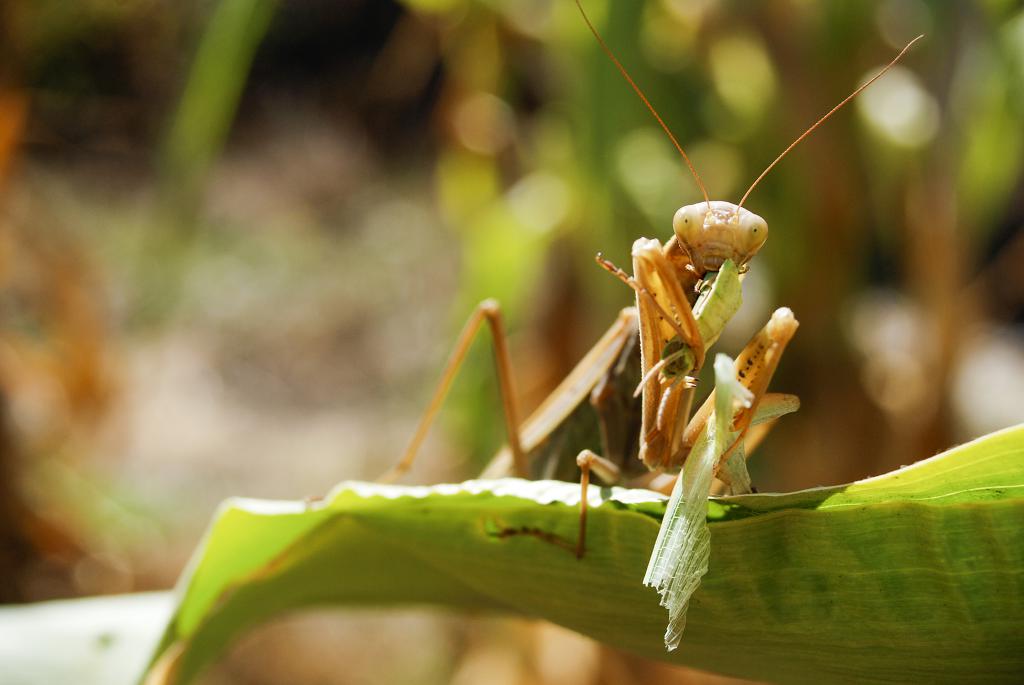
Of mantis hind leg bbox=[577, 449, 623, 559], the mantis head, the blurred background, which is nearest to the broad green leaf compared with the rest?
mantis hind leg bbox=[577, 449, 623, 559]

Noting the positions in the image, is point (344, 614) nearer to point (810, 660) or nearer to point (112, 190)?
point (810, 660)

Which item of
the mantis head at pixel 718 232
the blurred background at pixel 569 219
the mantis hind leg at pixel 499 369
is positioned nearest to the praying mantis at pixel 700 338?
the mantis head at pixel 718 232

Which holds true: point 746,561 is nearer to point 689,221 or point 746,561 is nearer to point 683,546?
point 683,546

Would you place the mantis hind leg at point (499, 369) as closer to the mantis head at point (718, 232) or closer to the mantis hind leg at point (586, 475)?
the mantis hind leg at point (586, 475)

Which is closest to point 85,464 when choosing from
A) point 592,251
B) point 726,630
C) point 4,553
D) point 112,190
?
point 4,553

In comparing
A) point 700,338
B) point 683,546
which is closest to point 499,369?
point 700,338

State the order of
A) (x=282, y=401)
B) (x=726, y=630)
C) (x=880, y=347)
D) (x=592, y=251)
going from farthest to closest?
(x=282, y=401), (x=880, y=347), (x=592, y=251), (x=726, y=630)

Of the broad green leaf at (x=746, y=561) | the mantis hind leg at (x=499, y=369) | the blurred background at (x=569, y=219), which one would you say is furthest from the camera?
the blurred background at (x=569, y=219)
